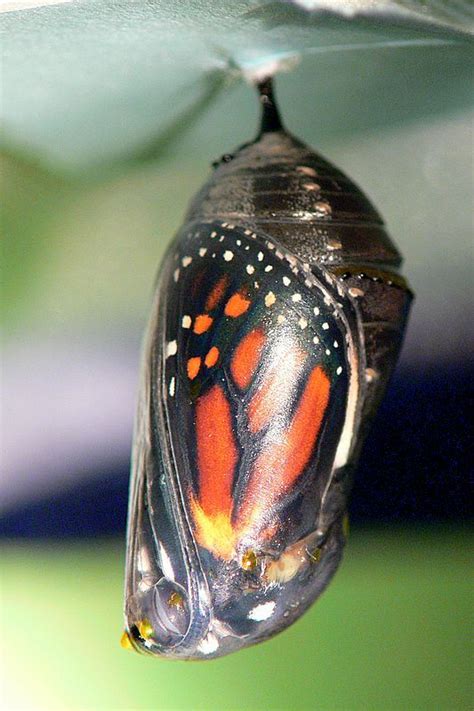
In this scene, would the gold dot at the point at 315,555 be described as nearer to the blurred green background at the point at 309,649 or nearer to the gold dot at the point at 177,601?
the gold dot at the point at 177,601

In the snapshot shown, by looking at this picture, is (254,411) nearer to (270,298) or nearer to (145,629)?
(270,298)

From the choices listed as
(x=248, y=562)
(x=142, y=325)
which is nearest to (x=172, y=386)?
(x=248, y=562)

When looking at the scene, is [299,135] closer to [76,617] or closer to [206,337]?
[206,337]

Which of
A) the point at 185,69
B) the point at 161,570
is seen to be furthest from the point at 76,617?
the point at 185,69

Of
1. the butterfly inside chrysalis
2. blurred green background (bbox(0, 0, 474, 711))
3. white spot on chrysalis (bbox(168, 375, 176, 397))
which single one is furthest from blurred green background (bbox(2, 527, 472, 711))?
white spot on chrysalis (bbox(168, 375, 176, 397))

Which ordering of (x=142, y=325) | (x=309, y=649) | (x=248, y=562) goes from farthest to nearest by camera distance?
(x=142, y=325) < (x=309, y=649) < (x=248, y=562)
